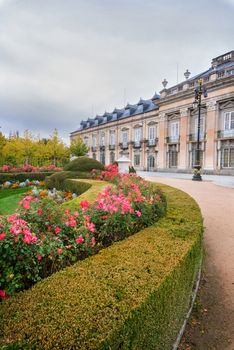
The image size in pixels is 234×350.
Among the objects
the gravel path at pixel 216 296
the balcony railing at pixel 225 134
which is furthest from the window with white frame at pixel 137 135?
the gravel path at pixel 216 296

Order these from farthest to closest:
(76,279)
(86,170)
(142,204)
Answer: (86,170) < (142,204) < (76,279)

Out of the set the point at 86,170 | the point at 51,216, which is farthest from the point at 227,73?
the point at 51,216

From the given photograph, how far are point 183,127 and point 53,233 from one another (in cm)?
2873

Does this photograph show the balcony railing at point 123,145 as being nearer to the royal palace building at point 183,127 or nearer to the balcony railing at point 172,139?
the royal palace building at point 183,127

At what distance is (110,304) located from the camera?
161 cm

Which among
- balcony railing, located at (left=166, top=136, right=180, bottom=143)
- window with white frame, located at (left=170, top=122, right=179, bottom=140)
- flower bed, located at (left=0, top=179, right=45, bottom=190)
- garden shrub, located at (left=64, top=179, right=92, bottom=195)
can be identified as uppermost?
window with white frame, located at (left=170, top=122, right=179, bottom=140)

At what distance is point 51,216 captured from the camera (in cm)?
288

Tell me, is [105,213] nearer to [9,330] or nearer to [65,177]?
[9,330]

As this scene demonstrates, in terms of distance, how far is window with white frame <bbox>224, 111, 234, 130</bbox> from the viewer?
24.8 m

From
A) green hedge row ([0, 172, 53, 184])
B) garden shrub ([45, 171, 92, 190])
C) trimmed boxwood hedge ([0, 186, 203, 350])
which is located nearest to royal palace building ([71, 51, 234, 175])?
garden shrub ([45, 171, 92, 190])

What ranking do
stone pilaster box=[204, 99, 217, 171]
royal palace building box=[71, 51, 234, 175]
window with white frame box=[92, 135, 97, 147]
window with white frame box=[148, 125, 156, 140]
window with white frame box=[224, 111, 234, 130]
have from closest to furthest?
1. window with white frame box=[224, 111, 234, 130]
2. royal palace building box=[71, 51, 234, 175]
3. stone pilaster box=[204, 99, 217, 171]
4. window with white frame box=[148, 125, 156, 140]
5. window with white frame box=[92, 135, 97, 147]

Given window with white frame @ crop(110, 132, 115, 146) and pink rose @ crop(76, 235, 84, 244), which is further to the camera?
window with white frame @ crop(110, 132, 115, 146)

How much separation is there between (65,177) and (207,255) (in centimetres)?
902

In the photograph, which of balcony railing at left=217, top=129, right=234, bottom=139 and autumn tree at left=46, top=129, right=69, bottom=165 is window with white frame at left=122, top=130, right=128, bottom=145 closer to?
autumn tree at left=46, top=129, right=69, bottom=165
